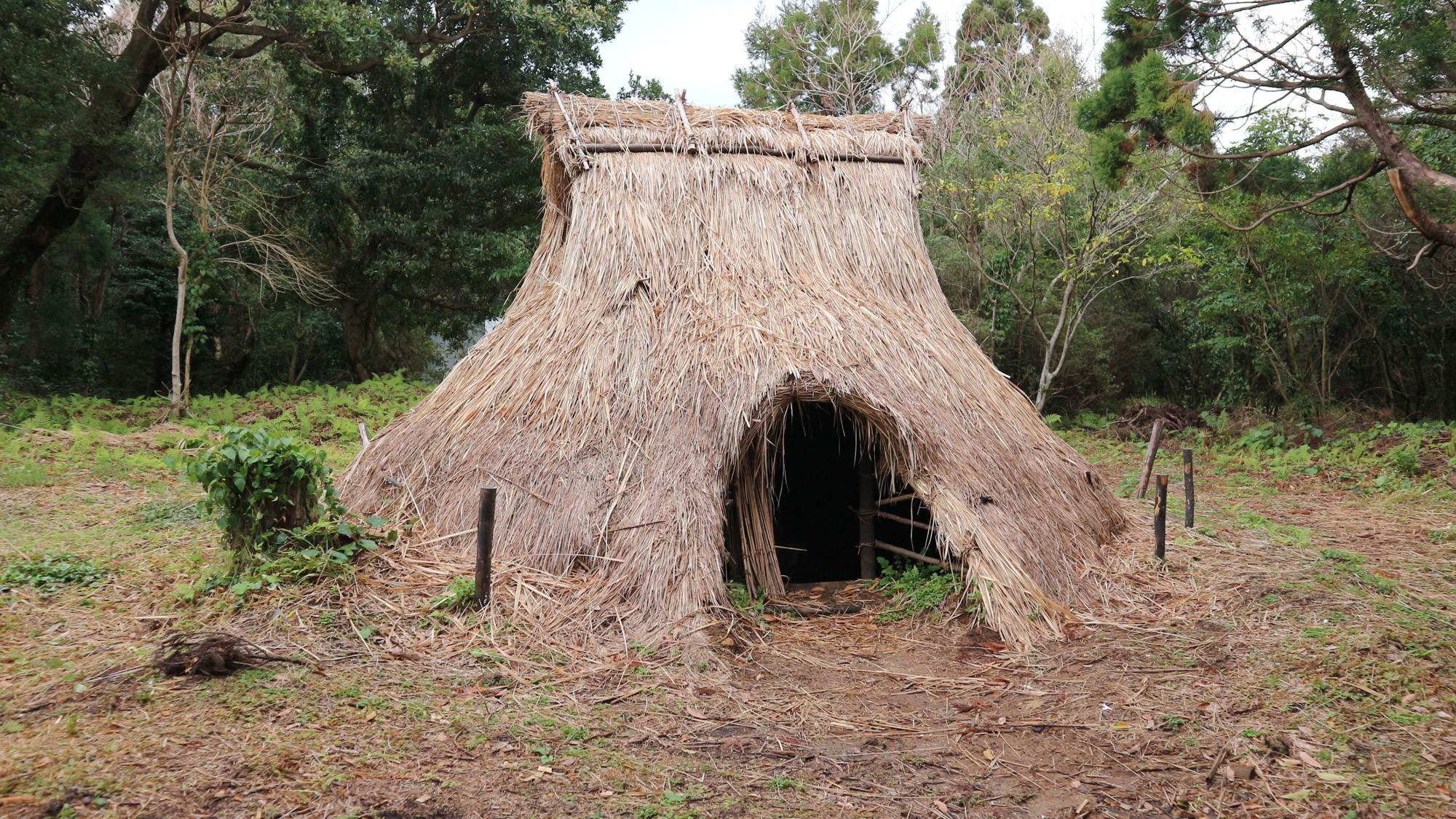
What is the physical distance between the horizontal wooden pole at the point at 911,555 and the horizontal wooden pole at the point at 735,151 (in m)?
3.58

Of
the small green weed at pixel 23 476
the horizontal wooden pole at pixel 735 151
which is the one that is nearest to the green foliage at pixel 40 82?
the small green weed at pixel 23 476

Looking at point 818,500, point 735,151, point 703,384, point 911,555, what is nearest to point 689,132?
point 735,151

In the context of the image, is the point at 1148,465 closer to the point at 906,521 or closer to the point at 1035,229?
the point at 906,521

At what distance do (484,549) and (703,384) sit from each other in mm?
1924

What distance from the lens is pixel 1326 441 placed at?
12.7 metres

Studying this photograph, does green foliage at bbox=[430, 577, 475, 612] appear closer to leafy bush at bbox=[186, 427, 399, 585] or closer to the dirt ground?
the dirt ground

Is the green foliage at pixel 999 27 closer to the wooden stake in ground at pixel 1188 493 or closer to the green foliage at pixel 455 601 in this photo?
the wooden stake in ground at pixel 1188 493

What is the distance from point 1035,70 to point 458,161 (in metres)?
11.6

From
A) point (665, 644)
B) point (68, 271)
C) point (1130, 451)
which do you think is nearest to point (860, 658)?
point (665, 644)

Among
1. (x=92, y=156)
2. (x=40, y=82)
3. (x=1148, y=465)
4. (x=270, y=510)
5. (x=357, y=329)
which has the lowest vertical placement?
(x=270, y=510)

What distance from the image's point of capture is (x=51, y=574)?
5.97 metres

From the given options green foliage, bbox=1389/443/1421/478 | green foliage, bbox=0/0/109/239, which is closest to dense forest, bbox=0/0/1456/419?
green foliage, bbox=0/0/109/239

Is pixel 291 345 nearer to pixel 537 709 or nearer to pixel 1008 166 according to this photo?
pixel 1008 166

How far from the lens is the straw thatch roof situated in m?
5.92
